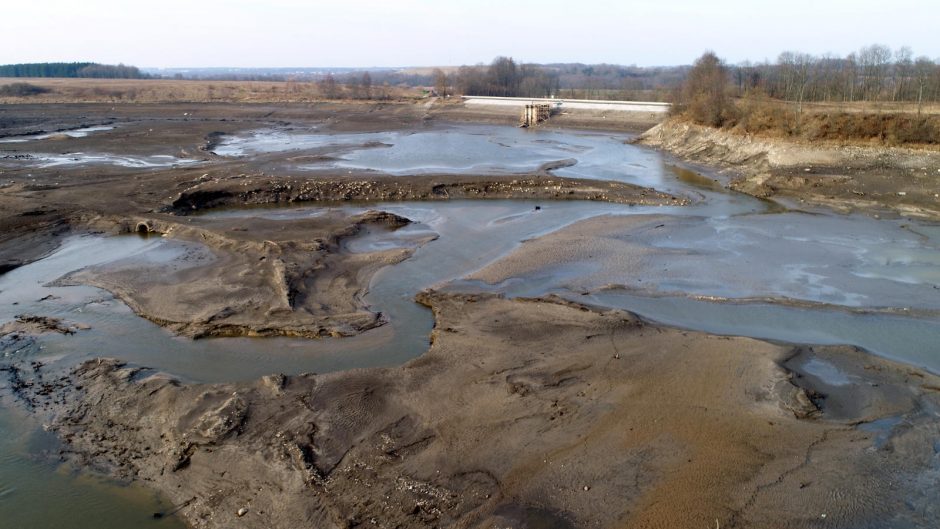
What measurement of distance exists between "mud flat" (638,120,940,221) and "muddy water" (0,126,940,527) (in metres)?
2.33

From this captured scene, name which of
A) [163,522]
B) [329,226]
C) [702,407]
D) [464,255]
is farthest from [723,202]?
[163,522]

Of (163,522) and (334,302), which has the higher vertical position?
(334,302)

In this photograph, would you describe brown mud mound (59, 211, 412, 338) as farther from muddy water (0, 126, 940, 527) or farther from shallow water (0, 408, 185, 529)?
shallow water (0, 408, 185, 529)

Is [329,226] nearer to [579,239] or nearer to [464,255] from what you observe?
[464,255]

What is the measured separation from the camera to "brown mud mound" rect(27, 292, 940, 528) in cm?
877

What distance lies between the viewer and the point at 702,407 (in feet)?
36.6

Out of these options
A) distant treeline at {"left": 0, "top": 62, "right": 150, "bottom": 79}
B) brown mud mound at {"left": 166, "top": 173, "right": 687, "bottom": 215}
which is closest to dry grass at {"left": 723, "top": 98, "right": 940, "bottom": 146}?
brown mud mound at {"left": 166, "top": 173, "right": 687, "bottom": 215}

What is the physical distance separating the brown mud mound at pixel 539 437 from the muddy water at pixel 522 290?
850 millimetres

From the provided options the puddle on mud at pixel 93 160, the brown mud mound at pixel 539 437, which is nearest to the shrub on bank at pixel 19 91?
the puddle on mud at pixel 93 160

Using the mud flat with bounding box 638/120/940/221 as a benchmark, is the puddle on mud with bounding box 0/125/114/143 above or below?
above

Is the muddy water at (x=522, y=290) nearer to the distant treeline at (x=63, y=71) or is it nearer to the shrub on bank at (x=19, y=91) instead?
the shrub on bank at (x=19, y=91)

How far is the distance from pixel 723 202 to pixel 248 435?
941 inches

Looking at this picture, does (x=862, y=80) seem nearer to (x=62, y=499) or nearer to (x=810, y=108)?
(x=810, y=108)

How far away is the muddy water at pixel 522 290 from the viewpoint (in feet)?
42.6
